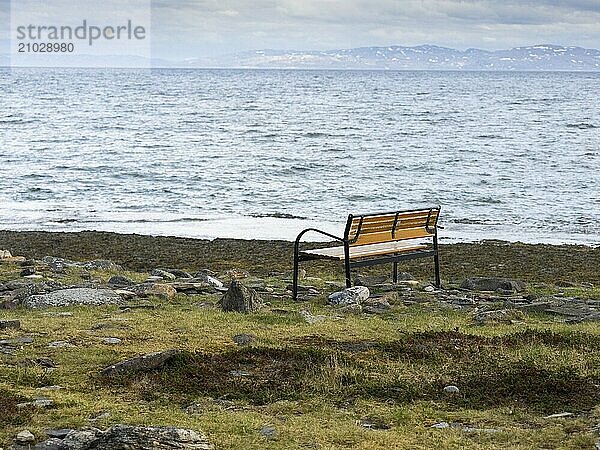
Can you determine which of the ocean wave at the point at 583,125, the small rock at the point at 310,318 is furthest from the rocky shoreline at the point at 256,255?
the ocean wave at the point at 583,125

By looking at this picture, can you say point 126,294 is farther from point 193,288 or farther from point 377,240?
point 377,240

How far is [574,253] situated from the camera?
24953mm

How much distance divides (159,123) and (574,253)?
66544mm

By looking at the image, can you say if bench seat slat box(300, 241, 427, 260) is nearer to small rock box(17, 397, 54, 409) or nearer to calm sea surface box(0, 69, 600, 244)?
small rock box(17, 397, 54, 409)

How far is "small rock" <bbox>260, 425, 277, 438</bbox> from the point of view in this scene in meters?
7.49

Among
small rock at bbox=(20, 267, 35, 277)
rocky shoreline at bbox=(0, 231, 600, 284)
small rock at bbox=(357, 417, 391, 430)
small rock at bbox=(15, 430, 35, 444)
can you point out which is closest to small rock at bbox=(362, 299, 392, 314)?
small rock at bbox=(357, 417, 391, 430)

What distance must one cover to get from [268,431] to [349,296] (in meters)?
6.68

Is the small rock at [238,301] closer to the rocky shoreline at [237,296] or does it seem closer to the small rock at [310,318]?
the rocky shoreline at [237,296]

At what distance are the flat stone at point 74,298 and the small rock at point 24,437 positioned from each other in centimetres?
622

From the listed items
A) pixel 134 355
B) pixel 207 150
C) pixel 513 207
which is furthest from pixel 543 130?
pixel 134 355

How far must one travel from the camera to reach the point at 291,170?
50938 millimetres

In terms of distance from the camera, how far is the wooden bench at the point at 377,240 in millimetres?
14617

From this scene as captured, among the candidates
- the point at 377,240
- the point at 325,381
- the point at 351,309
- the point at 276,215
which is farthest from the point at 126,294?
the point at 276,215

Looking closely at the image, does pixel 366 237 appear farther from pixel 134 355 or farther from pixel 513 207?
pixel 513 207
